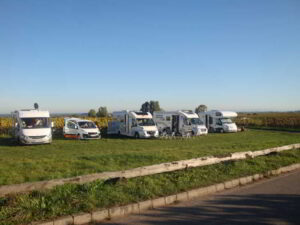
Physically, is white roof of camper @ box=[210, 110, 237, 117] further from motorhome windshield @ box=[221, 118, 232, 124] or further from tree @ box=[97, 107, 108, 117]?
tree @ box=[97, 107, 108, 117]

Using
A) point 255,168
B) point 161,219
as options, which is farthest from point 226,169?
point 161,219

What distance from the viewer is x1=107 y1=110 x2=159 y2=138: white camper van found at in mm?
23541

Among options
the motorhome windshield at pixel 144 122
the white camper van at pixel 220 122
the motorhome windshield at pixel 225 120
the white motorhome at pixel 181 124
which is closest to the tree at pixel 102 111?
the white camper van at pixel 220 122

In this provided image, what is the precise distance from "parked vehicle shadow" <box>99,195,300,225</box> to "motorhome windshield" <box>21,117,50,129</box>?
15.5m

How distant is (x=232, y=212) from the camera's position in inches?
229

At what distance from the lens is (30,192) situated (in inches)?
233

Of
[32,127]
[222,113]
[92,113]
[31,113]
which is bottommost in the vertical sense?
[32,127]

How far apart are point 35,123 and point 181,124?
12874 millimetres

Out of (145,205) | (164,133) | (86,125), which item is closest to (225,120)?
(164,133)

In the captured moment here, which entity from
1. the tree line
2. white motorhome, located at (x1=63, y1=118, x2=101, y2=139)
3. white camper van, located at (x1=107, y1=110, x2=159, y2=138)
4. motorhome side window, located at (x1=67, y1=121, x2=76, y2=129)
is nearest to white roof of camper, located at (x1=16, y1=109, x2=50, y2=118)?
white motorhome, located at (x1=63, y1=118, x2=101, y2=139)

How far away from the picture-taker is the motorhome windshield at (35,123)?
1916 centimetres

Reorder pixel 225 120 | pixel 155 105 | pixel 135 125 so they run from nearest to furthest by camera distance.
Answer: pixel 135 125, pixel 225 120, pixel 155 105

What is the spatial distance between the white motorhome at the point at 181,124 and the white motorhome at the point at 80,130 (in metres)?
6.55

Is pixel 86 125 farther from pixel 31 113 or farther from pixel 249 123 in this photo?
pixel 249 123
